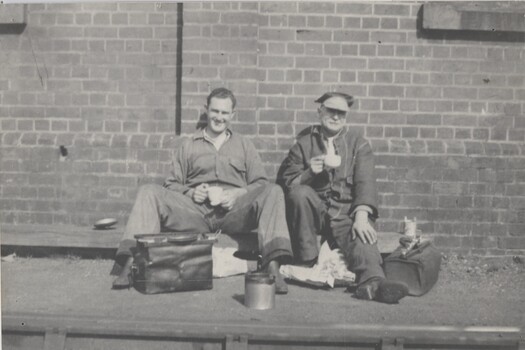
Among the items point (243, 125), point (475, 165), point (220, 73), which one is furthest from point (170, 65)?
point (475, 165)

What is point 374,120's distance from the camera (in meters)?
5.68

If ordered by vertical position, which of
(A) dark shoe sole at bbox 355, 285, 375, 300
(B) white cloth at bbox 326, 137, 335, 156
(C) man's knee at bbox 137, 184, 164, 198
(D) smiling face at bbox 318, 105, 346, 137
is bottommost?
(A) dark shoe sole at bbox 355, 285, 375, 300

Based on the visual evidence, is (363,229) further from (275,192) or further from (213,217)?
(213,217)

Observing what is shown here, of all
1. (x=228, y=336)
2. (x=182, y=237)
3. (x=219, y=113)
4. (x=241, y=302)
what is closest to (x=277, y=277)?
(x=241, y=302)

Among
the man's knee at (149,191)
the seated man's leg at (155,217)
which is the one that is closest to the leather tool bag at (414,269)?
the seated man's leg at (155,217)

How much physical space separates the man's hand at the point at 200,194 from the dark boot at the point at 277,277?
32.6 inches

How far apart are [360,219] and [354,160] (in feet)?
1.92

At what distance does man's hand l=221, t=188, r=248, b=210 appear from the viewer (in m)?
4.88

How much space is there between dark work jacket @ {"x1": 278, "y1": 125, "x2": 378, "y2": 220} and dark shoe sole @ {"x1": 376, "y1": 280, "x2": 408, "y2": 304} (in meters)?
0.79

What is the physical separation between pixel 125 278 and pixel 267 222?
3.59 feet

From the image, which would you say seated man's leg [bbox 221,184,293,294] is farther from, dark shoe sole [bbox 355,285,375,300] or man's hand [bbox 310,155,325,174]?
dark shoe sole [bbox 355,285,375,300]

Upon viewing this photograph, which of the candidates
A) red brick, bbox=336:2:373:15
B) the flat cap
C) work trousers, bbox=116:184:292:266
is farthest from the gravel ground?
red brick, bbox=336:2:373:15

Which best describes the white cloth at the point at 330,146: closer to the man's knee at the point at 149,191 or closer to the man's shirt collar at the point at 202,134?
the man's shirt collar at the point at 202,134

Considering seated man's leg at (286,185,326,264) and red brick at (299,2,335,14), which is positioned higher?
red brick at (299,2,335,14)
